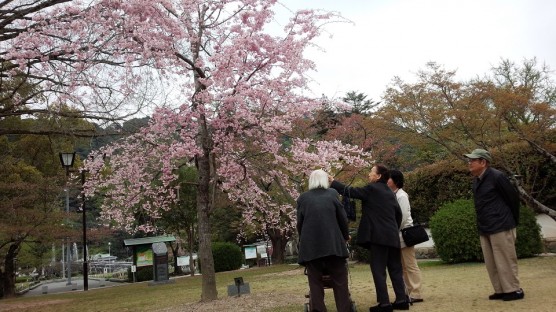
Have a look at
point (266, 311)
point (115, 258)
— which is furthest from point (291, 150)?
point (115, 258)

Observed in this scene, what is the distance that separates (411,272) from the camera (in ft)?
18.2

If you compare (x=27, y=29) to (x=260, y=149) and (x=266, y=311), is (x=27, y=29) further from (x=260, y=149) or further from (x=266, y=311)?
(x=266, y=311)

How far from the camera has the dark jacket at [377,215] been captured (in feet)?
16.2

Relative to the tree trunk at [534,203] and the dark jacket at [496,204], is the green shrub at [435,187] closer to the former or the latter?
the tree trunk at [534,203]

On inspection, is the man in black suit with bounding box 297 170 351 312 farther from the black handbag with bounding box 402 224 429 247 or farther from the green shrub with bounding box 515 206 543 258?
the green shrub with bounding box 515 206 543 258

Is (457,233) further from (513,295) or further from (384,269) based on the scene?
(384,269)

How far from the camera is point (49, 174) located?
20.8 m

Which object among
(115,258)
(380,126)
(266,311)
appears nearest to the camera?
(266,311)

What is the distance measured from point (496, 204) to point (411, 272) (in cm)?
126

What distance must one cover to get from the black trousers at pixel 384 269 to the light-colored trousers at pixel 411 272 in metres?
0.37

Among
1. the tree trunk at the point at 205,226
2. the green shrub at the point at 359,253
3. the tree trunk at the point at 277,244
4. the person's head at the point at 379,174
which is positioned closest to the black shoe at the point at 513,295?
the person's head at the point at 379,174

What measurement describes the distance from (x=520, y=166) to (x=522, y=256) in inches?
112

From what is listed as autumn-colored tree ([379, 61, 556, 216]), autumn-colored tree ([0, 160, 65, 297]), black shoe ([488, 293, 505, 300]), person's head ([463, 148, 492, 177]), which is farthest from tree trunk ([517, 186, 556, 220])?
autumn-colored tree ([0, 160, 65, 297])

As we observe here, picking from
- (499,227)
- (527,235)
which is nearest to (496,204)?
(499,227)
